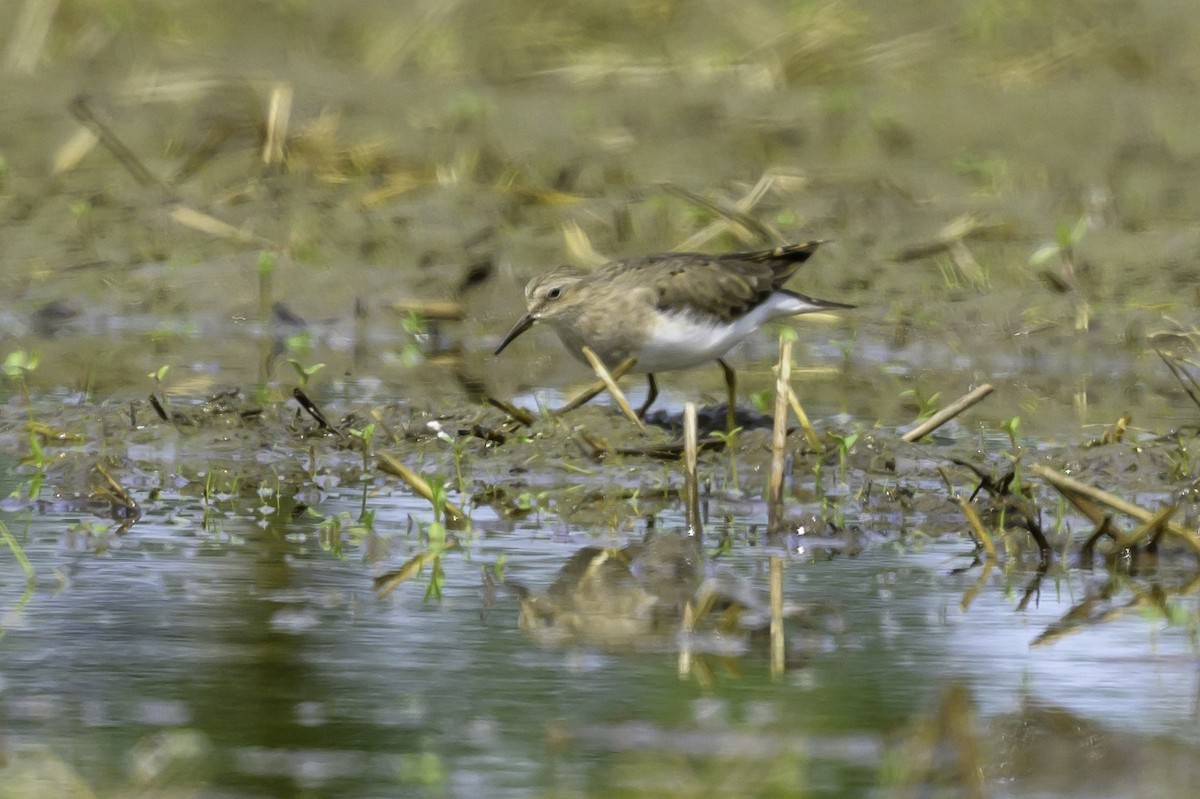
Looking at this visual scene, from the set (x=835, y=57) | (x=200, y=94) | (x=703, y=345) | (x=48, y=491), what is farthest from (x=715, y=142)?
(x=48, y=491)

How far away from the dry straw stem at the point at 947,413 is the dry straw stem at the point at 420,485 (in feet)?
5.63

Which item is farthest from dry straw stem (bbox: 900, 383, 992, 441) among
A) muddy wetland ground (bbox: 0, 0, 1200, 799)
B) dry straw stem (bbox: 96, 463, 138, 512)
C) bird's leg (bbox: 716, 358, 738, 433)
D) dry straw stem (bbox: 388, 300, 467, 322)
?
dry straw stem (bbox: 388, 300, 467, 322)

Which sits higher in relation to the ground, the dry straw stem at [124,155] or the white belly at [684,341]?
the dry straw stem at [124,155]

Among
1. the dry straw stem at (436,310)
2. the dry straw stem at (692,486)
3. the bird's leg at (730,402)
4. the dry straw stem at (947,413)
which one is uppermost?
the dry straw stem at (436,310)

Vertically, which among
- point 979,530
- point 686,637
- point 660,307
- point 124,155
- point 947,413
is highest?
point 124,155

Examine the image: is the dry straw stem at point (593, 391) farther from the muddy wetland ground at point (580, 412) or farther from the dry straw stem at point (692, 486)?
the dry straw stem at point (692, 486)

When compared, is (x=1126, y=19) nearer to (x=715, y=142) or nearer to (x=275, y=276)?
(x=715, y=142)

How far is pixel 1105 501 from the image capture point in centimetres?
674

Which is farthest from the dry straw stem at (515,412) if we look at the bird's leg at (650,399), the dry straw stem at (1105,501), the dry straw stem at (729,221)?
the dry straw stem at (729,221)

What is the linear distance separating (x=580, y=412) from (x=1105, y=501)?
2.72 m

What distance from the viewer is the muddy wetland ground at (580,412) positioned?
5.09 metres

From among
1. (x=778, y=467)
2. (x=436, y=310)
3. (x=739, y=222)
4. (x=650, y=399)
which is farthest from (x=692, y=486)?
(x=739, y=222)

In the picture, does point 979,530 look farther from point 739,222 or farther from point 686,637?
point 739,222

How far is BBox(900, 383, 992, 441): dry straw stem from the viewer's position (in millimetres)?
8086
